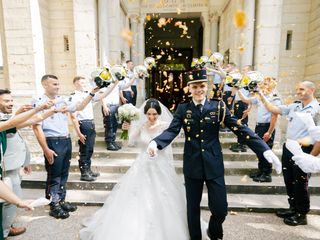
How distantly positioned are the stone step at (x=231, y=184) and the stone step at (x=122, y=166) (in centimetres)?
12

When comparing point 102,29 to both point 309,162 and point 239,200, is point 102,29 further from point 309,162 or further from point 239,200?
point 309,162

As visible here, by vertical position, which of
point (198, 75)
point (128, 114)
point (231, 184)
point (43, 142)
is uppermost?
point (198, 75)

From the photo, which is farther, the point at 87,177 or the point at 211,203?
the point at 87,177

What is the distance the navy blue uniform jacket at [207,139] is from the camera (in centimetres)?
269

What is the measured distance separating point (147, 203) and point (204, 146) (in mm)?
1037

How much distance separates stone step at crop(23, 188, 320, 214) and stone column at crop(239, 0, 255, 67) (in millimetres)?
4051

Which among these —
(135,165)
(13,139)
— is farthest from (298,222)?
(13,139)

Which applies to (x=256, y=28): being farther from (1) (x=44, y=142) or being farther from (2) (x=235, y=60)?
(1) (x=44, y=142)

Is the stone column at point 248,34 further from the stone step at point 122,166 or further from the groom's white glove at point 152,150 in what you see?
the groom's white glove at point 152,150

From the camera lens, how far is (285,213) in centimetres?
375

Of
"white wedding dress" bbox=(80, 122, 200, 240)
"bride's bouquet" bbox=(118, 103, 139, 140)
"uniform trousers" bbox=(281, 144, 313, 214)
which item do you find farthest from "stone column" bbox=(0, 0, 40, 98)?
"uniform trousers" bbox=(281, 144, 313, 214)

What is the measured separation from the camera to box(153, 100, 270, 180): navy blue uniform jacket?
2.69 metres

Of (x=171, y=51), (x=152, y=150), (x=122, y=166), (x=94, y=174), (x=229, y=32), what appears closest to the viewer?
(x=152, y=150)

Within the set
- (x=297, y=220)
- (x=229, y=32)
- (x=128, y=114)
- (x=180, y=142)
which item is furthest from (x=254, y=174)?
(x=229, y=32)
